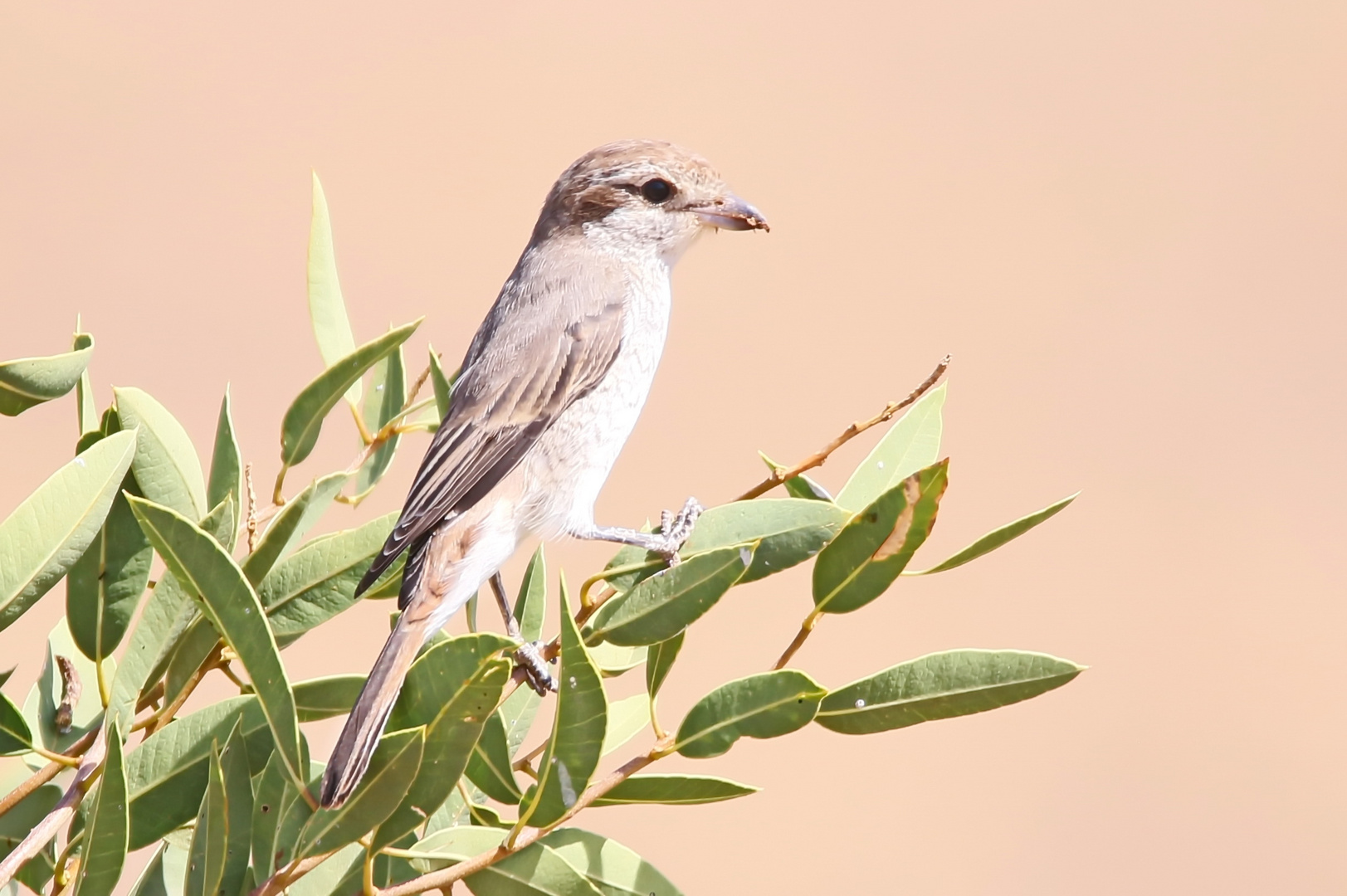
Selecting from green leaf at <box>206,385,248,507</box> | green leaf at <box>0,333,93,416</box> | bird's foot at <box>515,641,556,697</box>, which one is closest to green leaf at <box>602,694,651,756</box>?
bird's foot at <box>515,641,556,697</box>

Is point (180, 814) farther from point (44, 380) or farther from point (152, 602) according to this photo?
point (44, 380)

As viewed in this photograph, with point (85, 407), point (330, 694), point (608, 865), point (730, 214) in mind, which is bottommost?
point (608, 865)

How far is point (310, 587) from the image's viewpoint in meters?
1.89

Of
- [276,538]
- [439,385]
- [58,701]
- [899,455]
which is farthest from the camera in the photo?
[439,385]

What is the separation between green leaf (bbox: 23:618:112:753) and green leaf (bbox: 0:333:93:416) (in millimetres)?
349

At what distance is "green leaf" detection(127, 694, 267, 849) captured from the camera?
64.8 inches

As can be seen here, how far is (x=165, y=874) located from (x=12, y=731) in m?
0.28

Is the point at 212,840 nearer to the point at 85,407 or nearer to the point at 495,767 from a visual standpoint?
the point at 495,767

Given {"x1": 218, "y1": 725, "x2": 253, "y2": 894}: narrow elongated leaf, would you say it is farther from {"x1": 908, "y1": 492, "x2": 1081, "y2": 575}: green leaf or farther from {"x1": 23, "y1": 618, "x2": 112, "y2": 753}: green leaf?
{"x1": 908, "y1": 492, "x2": 1081, "y2": 575}: green leaf

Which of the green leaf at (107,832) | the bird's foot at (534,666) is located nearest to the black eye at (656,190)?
the bird's foot at (534,666)

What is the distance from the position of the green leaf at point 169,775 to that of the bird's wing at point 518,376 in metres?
0.85

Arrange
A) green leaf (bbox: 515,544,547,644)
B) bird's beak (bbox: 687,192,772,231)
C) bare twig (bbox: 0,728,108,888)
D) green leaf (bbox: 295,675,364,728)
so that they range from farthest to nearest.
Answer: bird's beak (bbox: 687,192,772,231), green leaf (bbox: 515,544,547,644), green leaf (bbox: 295,675,364,728), bare twig (bbox: 0,728,108,888)


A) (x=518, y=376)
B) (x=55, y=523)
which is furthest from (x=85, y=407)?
(x=518, y=376)

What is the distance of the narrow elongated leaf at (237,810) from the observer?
1567mm
